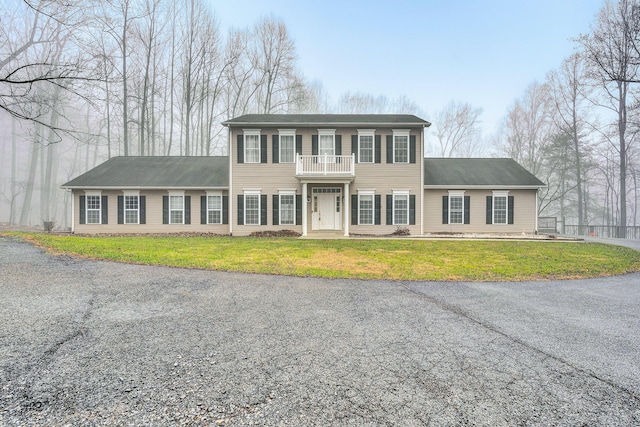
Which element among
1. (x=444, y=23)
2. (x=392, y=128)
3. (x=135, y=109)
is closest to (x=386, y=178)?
(x=392, y=128)

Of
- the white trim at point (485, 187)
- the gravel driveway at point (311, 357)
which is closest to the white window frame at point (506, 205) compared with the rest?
the white trim at point (485, 187)

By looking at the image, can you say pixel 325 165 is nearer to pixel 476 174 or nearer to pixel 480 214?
pixel 480 214

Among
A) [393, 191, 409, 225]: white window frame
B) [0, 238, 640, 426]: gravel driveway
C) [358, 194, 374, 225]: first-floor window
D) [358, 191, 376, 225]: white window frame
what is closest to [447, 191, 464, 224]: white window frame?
[393, 191, 409, 225]: white window frame

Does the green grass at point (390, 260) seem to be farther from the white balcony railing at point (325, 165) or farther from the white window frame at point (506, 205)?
the white window frame at point (506, 205)

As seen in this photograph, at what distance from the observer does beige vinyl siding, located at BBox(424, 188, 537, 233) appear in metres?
17.2

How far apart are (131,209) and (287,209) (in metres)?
9.14

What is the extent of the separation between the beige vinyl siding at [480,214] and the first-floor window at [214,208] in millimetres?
12054

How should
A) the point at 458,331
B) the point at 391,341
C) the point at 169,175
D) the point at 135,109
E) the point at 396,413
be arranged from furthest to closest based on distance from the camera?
the point at 135,109 < the point at 169,175 < the point at 458,331 < the point at 391,341 < the point at 396,413

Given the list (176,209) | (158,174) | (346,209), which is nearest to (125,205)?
(158,174)

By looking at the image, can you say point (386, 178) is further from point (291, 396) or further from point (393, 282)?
point (291, 396)

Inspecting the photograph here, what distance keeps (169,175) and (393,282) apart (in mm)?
16136

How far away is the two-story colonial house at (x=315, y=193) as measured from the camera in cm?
1642

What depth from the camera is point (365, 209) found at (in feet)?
54.4

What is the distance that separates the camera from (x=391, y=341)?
333 centimetres
